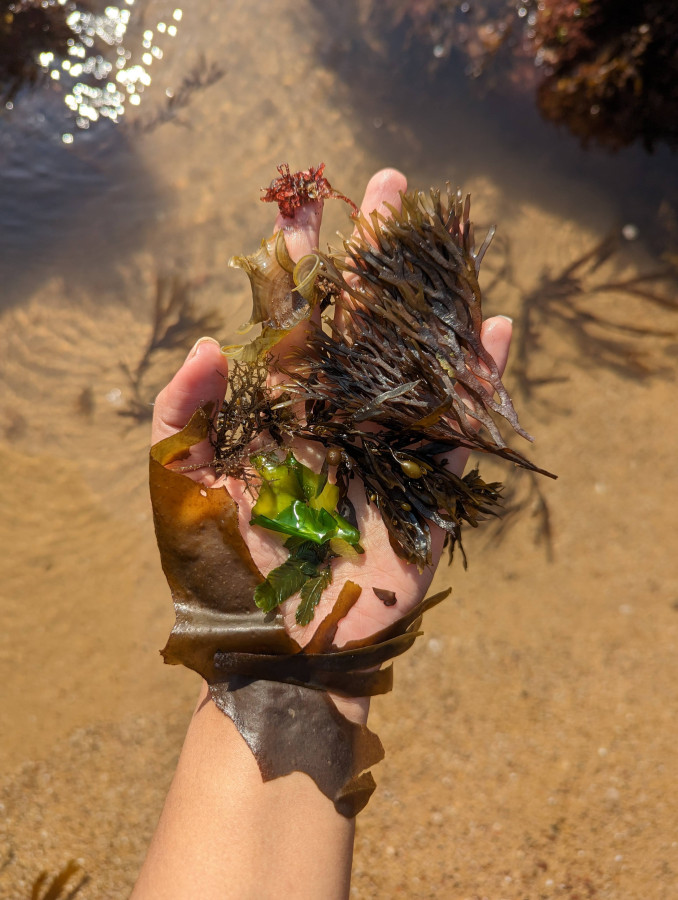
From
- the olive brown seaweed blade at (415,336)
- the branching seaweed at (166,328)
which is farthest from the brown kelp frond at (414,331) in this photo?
the branching seaweed at (166,328)

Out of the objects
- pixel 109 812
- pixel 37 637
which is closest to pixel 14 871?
pixel 109 812

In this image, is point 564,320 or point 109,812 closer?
point 109,812

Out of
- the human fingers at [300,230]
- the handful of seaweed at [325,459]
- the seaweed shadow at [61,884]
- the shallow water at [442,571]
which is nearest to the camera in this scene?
the handful of seaweed at [325,459]

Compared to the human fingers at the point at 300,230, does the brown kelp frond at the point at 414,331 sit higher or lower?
lower

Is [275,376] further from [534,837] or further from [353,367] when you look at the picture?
[534,837]

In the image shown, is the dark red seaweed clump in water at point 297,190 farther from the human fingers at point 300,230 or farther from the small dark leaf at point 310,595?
the small dark leaf at point 310,595

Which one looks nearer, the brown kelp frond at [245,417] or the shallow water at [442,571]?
the brown kelp frond at [245,417]

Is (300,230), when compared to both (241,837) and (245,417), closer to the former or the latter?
(245,417)
